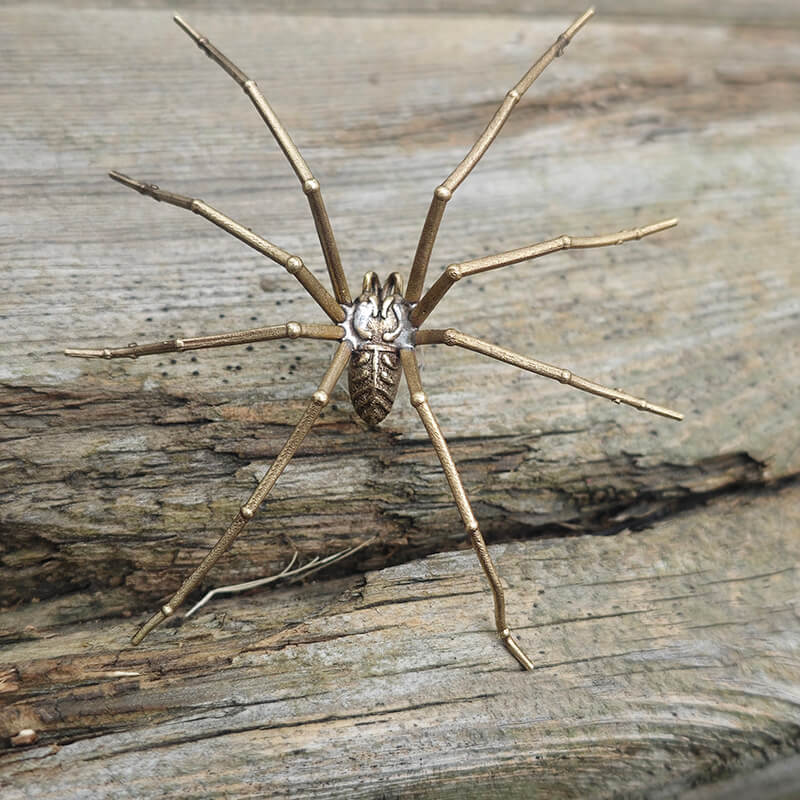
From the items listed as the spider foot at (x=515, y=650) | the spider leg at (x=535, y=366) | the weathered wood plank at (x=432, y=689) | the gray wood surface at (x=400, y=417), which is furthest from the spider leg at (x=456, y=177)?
the spider foot at (x=515, y=650)

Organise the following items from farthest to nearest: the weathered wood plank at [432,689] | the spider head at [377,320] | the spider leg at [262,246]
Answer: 1. the spider head at [377,320]
2. the spider leg at [262,246]
3. the weathered wood plank at [432,689]

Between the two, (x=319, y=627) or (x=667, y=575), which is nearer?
(x=319, y=627)

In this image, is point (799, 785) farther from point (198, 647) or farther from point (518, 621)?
point (198, 647)

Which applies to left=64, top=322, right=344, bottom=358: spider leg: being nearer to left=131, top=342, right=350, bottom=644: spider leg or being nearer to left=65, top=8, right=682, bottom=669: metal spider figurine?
left=65, top=8, right=682, bottom=669: metal spider figurine

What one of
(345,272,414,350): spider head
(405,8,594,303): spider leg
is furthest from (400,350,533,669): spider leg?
(405,8,594,303): spider leg

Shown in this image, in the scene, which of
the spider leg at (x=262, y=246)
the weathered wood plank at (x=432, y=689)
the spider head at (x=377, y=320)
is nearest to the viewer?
the weathered wood plank at (x=432, y=689)

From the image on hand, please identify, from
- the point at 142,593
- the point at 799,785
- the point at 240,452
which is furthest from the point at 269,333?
the point at 799,785

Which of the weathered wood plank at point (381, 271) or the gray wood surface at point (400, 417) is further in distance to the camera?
the weathered wood plank at point (381, 271)

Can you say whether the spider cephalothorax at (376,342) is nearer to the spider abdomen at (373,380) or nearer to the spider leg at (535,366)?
the spider abdomen at (373,380)
